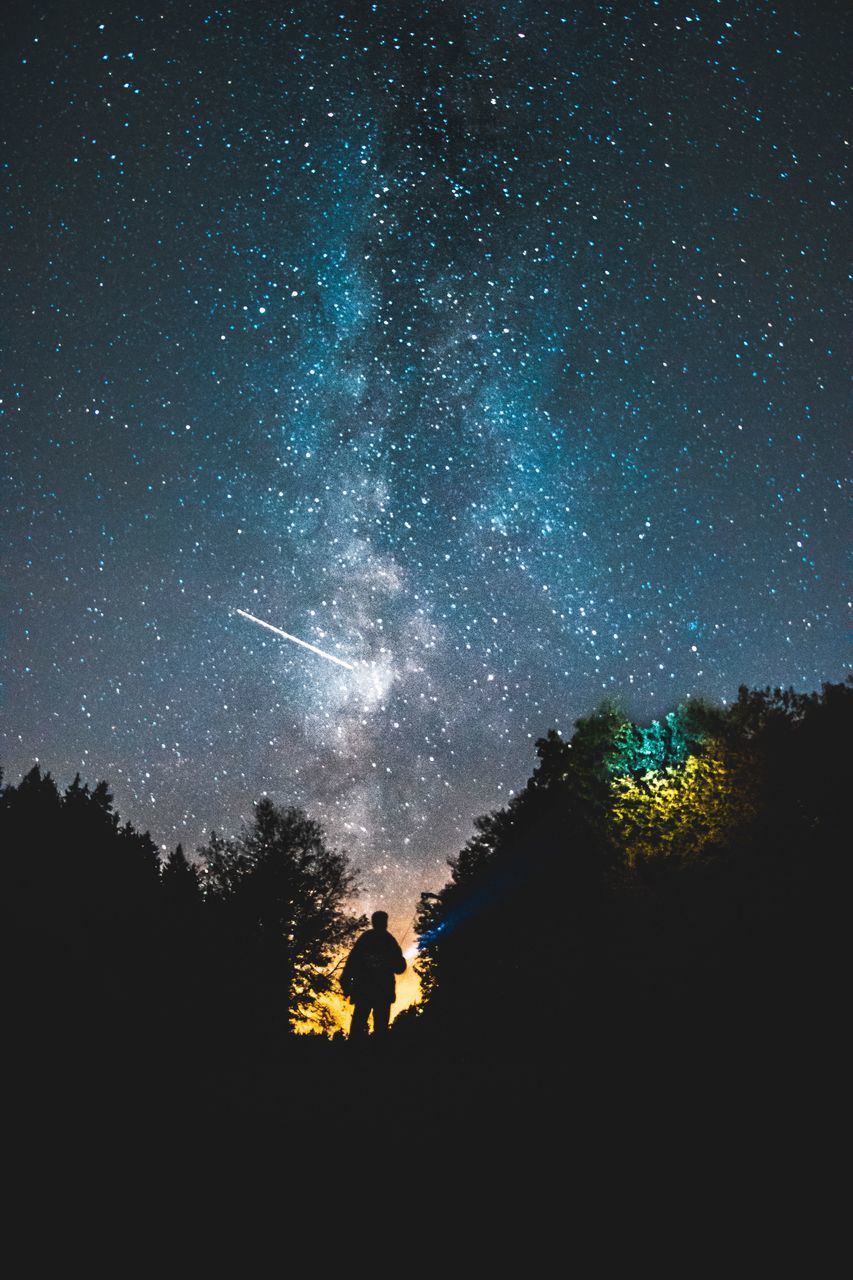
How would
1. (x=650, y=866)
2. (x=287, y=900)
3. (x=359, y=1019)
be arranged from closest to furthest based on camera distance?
(x=359, y=1019)
(x=650, y=866)
(x=287, y=900)

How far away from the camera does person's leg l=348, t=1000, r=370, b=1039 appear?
7855 millimetres

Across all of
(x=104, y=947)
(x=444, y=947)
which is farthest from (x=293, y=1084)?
(x=444, y=947)

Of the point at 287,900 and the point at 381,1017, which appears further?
the point at 287,900

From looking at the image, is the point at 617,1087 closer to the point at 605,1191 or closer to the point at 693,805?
the point at 605,1191

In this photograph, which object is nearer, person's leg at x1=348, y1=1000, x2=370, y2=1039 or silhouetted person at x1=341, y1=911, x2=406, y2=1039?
person's leg at x1=348, y1=1000, x2=370, y2=1039

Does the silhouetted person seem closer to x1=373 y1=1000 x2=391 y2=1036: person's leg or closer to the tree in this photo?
x1=373 y1=1000 x2=391 y2=1036: person's leg

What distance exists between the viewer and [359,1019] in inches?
313

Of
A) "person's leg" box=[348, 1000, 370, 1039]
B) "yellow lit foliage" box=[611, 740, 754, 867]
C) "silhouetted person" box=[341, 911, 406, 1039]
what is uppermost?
"yellow lit foliage" box=[611, 740, 754, 867]

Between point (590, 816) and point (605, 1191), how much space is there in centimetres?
2366

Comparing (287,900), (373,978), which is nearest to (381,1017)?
(373,978)

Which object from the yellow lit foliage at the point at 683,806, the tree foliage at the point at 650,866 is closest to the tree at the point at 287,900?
the tree foliage at the point at 650,866

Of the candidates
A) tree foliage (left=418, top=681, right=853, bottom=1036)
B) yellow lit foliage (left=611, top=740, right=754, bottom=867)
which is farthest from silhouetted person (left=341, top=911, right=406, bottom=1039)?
yellow lit foliage (left=611, top=740, right=754, bottom=867)

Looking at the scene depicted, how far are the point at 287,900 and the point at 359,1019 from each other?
27.1 metres

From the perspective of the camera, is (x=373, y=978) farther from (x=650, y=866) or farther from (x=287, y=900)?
(x=287, y=900)
